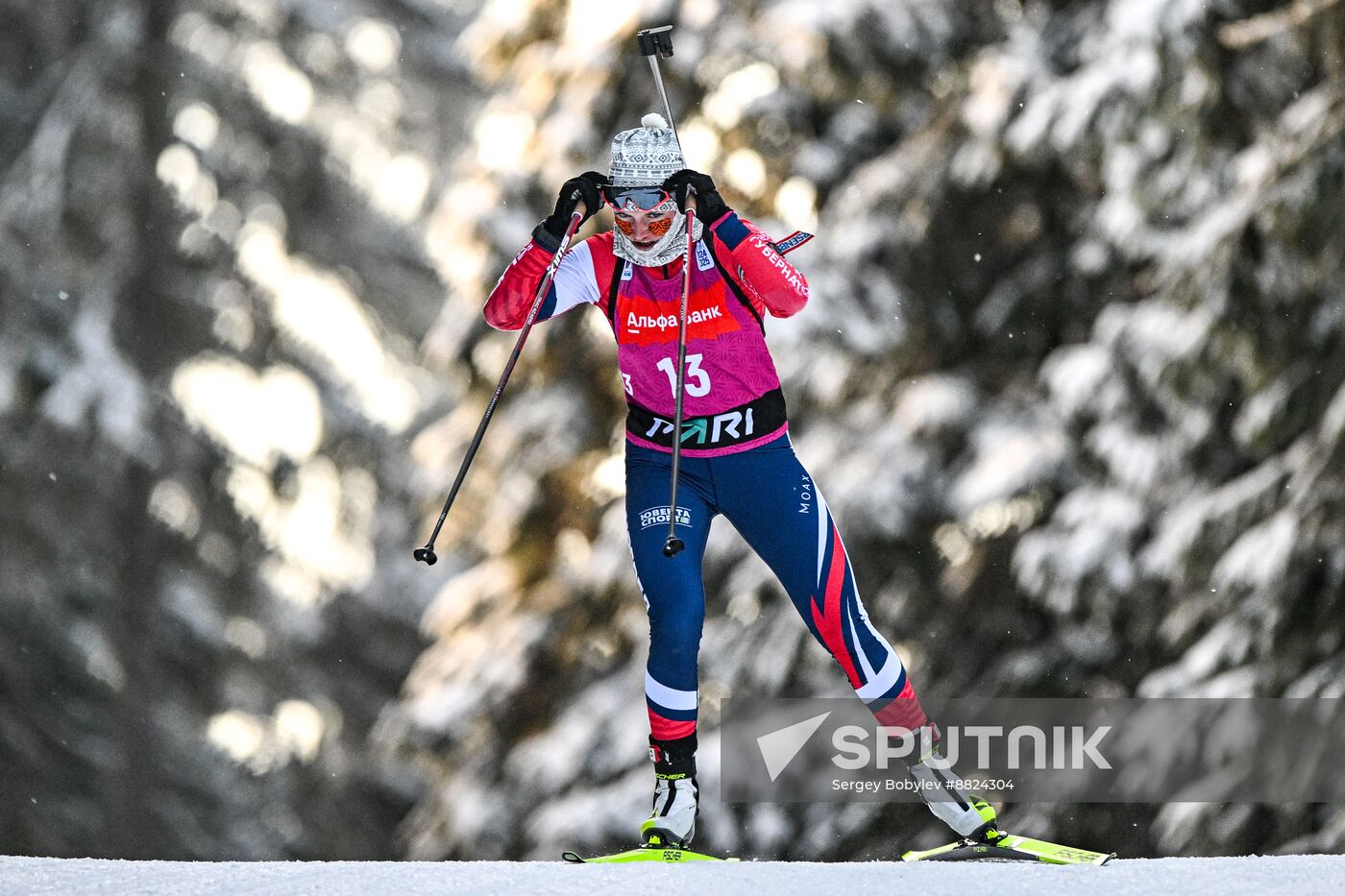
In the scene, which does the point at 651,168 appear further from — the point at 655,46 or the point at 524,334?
the point at 524,334

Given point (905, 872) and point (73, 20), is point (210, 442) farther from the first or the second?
point (905, 872)

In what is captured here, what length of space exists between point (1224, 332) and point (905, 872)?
370 centimetres

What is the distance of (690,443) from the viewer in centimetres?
384

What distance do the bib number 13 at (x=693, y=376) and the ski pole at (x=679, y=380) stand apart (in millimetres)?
45

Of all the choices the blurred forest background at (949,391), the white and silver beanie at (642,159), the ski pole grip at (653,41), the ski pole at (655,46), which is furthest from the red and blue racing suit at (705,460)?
the blurred forest background at (949,391)

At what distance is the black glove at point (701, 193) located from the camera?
3.62m

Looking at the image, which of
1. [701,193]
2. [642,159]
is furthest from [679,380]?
[642,159]

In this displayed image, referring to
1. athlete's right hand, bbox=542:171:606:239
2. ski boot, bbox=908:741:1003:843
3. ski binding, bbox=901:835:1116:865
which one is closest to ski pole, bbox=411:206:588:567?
athlete's right hand, bbox=542:171:606:239

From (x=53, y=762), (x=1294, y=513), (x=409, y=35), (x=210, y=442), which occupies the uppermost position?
(x=409, y=35)

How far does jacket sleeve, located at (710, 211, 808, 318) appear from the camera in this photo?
12.0 feet

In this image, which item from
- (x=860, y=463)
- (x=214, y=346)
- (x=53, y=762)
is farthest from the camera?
(x=53, y=762)

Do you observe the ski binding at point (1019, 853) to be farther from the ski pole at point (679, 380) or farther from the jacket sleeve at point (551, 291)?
the jacket sleeve at point (551, 291)

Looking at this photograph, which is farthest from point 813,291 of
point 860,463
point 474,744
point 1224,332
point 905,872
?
point 905,872

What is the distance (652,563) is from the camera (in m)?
3.73
